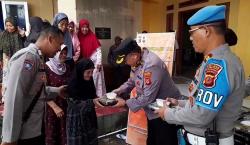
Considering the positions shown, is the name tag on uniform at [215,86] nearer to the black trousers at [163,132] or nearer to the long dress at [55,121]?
the black trousers at [163,132]

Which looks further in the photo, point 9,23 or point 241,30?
point 241,30

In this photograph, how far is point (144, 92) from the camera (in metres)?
2.35

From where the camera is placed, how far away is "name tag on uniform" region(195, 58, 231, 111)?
1.34 m

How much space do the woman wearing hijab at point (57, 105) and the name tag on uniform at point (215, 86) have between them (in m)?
1.92

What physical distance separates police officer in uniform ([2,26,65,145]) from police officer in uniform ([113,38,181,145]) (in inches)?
27.8

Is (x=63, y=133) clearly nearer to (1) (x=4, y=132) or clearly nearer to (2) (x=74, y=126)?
(2) (x=74, y=126)

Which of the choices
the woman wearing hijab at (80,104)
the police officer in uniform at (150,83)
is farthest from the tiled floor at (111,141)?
the police officer in uniform at (150,83)

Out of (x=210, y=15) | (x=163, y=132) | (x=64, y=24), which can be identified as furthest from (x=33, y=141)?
(x=64, y=24)

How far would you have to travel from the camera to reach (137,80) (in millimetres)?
2521

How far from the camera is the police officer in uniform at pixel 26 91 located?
1604mm

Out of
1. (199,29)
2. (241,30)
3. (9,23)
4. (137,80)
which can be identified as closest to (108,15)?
(9,23)

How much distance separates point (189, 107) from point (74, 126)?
1.53m

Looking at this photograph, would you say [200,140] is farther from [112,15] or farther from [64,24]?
[112,15]

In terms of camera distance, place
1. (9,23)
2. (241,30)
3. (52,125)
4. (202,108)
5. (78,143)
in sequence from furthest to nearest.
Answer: (241,30) < (9,23) < (52,125) < (78,143) < (202,108)
